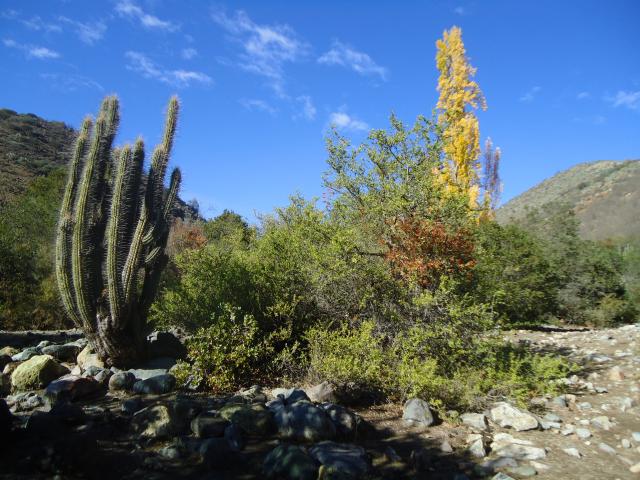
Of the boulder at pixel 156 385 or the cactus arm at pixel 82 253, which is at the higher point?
the cactus arm at pixel 82 253

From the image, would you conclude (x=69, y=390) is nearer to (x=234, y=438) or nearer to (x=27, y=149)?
(x=234, y=438)

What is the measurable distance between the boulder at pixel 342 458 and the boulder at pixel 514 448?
1.37m

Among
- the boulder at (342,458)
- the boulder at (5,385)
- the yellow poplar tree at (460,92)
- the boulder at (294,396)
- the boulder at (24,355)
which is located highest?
the yellow poplar tree at (460,92)

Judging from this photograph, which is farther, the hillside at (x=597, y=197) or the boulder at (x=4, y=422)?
the hillside at (x=597, y=197)

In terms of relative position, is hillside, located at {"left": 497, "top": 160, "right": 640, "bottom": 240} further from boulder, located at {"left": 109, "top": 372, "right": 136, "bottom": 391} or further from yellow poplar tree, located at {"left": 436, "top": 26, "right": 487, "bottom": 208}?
boulder, located at {"left": 109, "top": 372, "right": 136, "bottom": 391}

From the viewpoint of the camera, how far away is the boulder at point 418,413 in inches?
187

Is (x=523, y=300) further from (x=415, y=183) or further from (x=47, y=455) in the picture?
(x=47, y=455)

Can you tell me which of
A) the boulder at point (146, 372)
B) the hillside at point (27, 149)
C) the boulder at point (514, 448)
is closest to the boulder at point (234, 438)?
the boulder at point (514, 448)

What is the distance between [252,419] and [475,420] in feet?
7.69

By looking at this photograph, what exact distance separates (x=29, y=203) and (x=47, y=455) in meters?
14.9

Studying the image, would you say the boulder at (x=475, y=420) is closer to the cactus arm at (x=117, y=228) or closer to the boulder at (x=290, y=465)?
the boulder at (x=290, y=465)

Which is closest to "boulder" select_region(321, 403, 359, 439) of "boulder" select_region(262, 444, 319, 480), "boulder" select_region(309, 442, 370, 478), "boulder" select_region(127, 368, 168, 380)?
"boulder" select_region(309, 442, 370, 478)

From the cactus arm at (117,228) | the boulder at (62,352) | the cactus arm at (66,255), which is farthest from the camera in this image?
the boulder at (62,352)

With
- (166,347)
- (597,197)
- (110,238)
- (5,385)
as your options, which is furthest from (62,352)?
(597,197)
